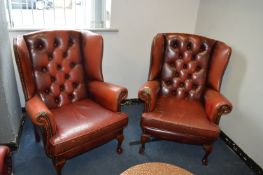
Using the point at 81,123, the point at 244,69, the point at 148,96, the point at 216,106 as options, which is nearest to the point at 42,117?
the point at 81,123

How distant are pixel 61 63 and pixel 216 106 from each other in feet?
4.50

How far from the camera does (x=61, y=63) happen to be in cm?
202

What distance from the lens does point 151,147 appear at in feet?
7.14

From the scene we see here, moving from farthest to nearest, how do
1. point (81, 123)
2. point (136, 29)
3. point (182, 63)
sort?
point (136, 29) → point (182, 63) → point (81, 123)

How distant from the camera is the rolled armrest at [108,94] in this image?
1873mm

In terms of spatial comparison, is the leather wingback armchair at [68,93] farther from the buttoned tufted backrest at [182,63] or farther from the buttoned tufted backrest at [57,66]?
the buttoned tufted backrest at [182,63]

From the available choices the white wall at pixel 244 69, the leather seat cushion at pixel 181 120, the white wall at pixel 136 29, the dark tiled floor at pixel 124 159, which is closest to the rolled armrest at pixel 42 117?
the dark tiled floor at pixel 124 159

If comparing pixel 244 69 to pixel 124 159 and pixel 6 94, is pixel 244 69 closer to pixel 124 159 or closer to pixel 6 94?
pixel 124 159

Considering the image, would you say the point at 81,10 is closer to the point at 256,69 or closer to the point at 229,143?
the point at 256,69

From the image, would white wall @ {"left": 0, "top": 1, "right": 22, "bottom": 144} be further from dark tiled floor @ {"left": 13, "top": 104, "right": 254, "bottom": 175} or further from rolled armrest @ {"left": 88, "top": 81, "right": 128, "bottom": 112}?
rolled armrest @ {"left": 88, "top": 81, "right": 128, "bottom": 112}

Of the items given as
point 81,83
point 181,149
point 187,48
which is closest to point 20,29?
point 81,83

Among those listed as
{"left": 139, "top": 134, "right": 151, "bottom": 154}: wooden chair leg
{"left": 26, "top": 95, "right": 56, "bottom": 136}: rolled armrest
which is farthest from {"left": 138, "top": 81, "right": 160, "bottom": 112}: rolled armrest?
{"left": 26, "top": 95, "right": 56, "bottom": 136}: rolled armrest

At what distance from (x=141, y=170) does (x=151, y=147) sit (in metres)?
0.88

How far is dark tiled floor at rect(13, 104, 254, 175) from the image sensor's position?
6.08 ft
